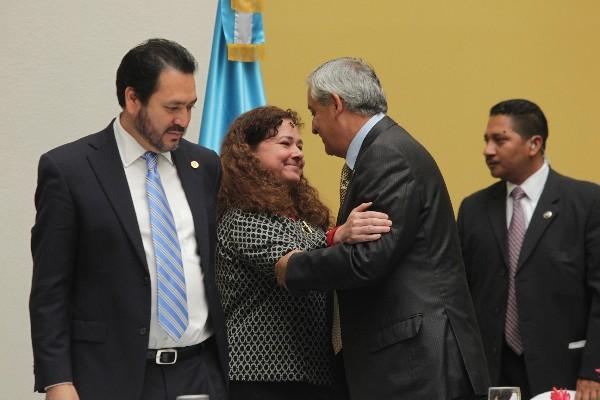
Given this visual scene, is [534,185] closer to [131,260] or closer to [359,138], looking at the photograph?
[359,138]

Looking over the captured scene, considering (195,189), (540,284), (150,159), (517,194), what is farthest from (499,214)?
(150,159)

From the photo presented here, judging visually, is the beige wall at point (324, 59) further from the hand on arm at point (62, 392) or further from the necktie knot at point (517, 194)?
the hand on arm at point (62, 392)

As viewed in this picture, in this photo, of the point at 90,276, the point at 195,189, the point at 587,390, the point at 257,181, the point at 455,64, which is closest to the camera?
the point at 90,276

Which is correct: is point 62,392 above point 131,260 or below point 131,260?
below

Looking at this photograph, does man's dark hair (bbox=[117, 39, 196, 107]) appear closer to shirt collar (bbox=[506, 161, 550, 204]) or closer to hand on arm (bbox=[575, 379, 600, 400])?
shirt collar (bbox=[506, 161, 550, 204])

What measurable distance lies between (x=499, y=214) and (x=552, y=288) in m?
0.42

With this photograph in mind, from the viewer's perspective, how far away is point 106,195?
2857 millimetres

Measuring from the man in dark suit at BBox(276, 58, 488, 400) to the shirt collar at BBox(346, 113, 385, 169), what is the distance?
1.4 inches

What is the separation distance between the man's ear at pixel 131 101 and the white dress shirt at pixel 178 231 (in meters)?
0.07

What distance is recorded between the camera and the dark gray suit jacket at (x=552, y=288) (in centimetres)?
435

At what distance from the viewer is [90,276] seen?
9.37 feet

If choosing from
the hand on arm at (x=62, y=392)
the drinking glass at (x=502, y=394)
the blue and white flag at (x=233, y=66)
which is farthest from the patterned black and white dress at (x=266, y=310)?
the blue and white flag at (x=233, y=66)

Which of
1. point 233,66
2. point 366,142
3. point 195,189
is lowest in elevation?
point 195,189

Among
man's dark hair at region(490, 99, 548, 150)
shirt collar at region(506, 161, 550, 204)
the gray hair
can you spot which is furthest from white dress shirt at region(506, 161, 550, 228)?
the gray hair
